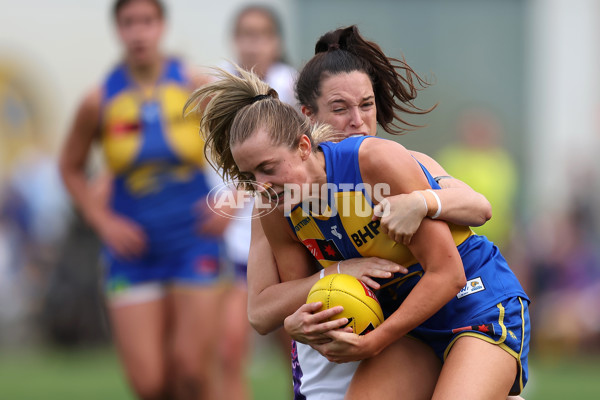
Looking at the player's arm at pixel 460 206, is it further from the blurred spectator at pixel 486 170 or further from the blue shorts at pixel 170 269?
the blurred spectator at pixel 486 170

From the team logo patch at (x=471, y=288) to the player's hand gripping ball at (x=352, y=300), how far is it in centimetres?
36

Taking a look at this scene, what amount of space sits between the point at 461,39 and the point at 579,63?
6.37 ft

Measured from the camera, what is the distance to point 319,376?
427 centimetres

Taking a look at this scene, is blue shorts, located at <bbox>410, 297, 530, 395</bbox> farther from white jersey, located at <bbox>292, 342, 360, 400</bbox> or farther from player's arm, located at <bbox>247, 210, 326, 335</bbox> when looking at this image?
player's arm, located at <bbox>247, 210, 326, 335</bbox>

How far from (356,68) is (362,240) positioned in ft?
2.83

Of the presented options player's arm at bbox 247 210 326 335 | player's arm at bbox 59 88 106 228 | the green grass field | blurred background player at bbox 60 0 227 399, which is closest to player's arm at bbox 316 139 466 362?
player's arm at bbox 247 210 326 335

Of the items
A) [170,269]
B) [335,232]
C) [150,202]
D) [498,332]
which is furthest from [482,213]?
[150,202]

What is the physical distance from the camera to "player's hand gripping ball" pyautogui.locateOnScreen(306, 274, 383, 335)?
12.3ft

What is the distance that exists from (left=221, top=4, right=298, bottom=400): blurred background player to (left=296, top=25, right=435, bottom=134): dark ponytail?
6.90 feet

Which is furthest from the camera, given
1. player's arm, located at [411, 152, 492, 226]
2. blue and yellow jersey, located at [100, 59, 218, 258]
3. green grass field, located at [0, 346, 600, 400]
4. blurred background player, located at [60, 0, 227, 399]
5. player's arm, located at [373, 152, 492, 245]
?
green grass field, located at [0, 346, 600, 400]

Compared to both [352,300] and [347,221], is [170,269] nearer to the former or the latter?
[347,221]

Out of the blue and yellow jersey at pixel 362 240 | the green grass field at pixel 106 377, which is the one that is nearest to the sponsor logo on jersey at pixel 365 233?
the blue and yellow jersey at pixel 362 240

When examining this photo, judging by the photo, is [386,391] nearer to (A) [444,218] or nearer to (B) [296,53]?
(A) [444,218]

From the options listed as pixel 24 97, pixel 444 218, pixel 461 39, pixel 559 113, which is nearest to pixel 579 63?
pixel 559 113
